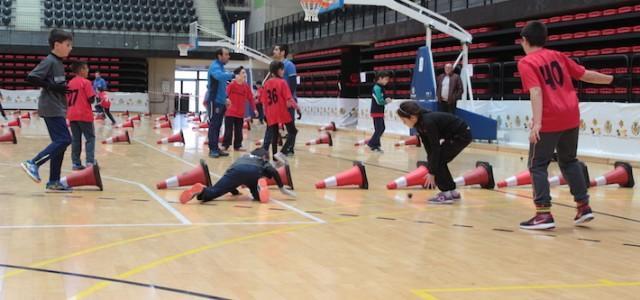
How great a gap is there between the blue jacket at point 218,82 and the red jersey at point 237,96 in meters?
0.36

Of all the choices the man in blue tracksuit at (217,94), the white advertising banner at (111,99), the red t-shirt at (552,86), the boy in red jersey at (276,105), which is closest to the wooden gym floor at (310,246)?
the red t-shirt at (552,86)

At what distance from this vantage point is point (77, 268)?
188 inches

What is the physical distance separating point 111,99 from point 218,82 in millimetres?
29938

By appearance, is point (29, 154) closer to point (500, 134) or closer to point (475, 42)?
point (500, 134)

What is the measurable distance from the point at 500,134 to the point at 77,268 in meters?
15.0

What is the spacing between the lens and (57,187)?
28.5 feet

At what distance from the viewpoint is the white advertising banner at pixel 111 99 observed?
137ft

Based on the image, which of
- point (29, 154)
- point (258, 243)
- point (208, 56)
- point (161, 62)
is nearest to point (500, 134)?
point (29, 154)

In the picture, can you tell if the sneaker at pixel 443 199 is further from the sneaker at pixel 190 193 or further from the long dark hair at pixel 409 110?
the sneaker at pixel 190 193

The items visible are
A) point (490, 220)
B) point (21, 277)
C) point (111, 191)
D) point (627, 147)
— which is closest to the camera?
point (21, 277)

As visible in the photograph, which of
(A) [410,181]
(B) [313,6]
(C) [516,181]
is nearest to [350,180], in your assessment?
(A) [410,181]

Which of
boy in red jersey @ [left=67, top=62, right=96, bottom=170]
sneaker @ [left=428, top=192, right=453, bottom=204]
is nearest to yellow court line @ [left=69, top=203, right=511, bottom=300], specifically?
sneaker @ [left=428, top=192, right=453, bottom=204]

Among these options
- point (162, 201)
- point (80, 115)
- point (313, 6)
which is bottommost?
point (162, 201)

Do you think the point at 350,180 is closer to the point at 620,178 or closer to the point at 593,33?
the point at 620,178
